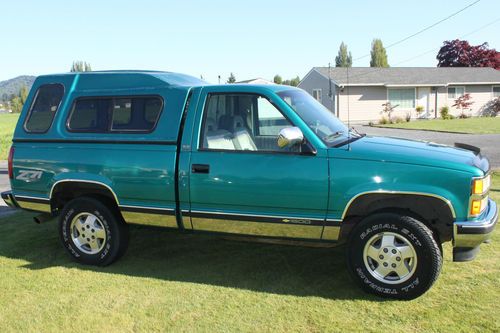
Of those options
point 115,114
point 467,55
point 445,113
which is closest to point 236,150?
point 115,114

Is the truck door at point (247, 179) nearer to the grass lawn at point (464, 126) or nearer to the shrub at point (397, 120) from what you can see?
the grass lawn at point (464, 126)

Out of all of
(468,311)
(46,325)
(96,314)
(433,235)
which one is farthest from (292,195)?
(46,325)

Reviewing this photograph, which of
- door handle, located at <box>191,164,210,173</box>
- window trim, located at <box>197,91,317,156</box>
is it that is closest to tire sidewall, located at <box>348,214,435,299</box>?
window trim, located at <box>197,91,317,156</box>

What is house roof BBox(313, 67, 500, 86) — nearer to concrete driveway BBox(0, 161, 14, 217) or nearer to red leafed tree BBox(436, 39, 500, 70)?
red leafed tree BBox(436, 39, 500, 70)

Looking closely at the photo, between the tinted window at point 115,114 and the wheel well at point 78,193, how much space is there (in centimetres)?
61

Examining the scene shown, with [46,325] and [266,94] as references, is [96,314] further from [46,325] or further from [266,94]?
[266,94]

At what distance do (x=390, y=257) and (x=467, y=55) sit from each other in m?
58.0

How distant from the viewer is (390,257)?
414 centimetres

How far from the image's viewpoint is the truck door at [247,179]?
13.8 feet

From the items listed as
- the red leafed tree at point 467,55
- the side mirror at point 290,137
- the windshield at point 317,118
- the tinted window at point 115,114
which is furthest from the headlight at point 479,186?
the red leafed tree at point 467,55

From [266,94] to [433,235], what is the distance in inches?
80.7

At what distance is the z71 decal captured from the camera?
520cm

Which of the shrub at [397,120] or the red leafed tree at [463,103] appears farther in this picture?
the red leafed tree at [463,103]

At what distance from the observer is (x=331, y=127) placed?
186 inches
